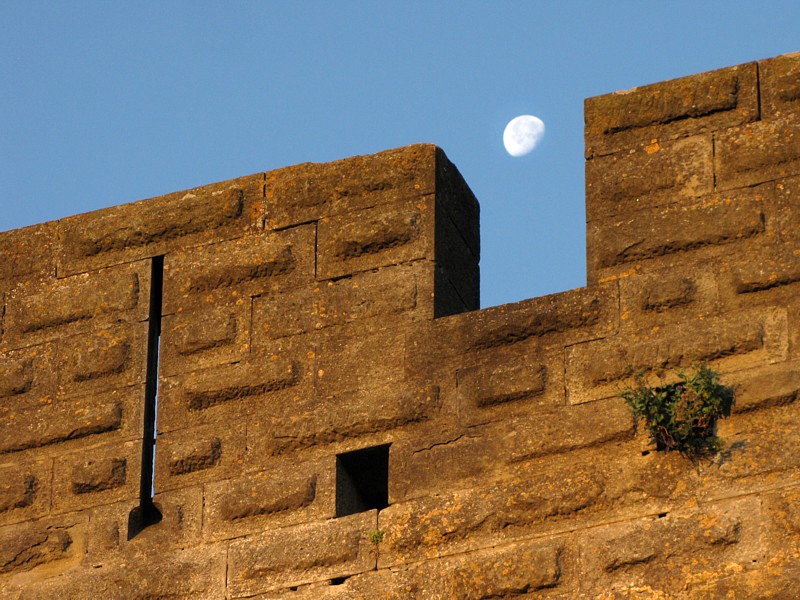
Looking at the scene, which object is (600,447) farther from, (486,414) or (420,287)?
(420,287)

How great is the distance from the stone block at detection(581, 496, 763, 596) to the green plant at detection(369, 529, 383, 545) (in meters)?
0.93

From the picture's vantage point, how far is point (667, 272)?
9.80 meters

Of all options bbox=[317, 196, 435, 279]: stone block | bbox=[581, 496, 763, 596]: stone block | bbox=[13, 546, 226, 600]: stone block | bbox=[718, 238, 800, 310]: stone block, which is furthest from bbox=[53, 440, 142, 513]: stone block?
bbox=[718, 238, 800, 310]: stone block

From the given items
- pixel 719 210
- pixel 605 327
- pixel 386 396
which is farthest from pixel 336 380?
pixel 719 210

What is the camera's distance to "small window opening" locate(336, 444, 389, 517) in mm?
9922

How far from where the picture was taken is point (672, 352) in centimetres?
957

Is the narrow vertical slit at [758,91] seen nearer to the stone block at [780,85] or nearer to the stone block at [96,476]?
the stone block at [780,85]

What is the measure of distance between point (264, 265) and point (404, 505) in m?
→ 1.53

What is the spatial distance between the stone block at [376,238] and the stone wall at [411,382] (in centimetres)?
1

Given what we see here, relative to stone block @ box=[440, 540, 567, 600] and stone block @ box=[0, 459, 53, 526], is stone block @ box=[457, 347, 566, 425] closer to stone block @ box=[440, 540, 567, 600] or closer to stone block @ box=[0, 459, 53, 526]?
stone block @ box=[440, 540, 567, 600]

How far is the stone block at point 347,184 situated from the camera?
10.5m

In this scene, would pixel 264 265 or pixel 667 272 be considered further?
pixel 264 265

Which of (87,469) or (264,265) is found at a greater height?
(264,265)

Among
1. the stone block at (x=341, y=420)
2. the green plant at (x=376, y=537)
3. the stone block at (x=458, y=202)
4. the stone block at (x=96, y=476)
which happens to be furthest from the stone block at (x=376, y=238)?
the green plant at (x=376, y=537)
